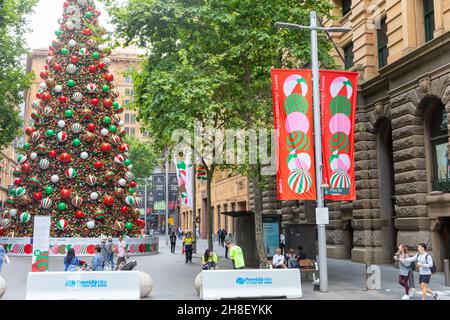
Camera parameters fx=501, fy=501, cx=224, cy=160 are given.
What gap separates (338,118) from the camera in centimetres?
1741

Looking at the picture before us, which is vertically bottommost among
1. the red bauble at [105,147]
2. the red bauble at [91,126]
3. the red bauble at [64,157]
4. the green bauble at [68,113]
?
the red bauble at [64,157]

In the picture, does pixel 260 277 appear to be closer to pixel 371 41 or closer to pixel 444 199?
pixel 444 199

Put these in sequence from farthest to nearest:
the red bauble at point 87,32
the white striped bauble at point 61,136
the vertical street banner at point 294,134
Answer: the red bauble at point 87,32 < the white striped bauble at point 61,136 < the vertical street banner at point 294,134

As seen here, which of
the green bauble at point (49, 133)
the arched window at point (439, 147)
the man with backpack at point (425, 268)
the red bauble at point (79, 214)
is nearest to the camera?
the man with backpack at point (425, 268)

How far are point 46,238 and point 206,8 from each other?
10.8m

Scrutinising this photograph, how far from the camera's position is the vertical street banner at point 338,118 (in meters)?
17.2

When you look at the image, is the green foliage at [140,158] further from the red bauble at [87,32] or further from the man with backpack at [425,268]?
the man with backpack at [425,268]

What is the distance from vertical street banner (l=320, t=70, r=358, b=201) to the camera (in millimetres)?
17156

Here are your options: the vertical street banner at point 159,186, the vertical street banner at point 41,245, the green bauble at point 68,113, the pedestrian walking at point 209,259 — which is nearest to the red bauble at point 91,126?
the green bauble at point 68,113

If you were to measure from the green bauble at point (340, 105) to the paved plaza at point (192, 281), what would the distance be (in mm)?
6077

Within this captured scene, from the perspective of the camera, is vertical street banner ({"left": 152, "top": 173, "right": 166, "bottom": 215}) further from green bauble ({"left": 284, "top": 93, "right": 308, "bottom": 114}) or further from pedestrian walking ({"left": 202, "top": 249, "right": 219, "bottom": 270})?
green bauble ({"left": 284, "top": 93, "right": 308, "bottom": 114})

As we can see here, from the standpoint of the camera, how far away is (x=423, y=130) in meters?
22.2

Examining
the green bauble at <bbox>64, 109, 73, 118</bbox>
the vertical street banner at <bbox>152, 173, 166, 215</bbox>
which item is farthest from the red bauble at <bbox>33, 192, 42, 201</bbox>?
the vertical street banner at <bbox>152, 173, 166, 215</bbox>

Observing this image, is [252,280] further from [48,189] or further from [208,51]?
[48,189]
